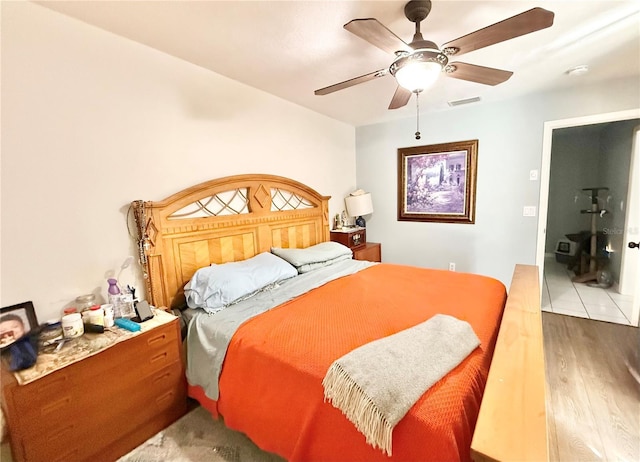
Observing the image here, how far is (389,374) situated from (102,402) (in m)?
1.48

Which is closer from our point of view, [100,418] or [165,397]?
[100,418]

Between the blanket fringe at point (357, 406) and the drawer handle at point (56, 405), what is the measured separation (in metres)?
1.24

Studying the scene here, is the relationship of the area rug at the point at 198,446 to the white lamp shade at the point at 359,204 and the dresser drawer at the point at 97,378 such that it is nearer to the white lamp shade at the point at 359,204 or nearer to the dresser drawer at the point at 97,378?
the dresser drawer at the point at 97,378

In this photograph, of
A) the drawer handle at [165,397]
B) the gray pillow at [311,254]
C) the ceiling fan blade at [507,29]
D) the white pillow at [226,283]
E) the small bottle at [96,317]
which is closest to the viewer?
the ceiling fan blade at [507,29]

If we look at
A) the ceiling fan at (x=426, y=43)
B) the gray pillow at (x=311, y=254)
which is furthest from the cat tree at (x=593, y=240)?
the ceiling fan at (x=426, y=43)

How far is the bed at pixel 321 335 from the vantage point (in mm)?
934

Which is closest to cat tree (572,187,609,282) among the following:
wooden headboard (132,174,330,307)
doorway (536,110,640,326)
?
doorway (536,110,640,326)

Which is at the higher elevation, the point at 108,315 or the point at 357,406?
the point at 108,315

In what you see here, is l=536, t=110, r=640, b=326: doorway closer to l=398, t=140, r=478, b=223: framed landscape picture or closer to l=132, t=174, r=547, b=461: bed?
l=398, t=140, r=478, b=223: framed landscape picture

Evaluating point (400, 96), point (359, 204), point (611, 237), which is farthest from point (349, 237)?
point (611, 237)

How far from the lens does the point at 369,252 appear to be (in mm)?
3867

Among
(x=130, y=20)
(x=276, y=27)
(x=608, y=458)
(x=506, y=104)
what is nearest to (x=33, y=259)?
(x=130, y=20)

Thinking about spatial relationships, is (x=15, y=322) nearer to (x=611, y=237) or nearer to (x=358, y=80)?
(x=358, y=80)

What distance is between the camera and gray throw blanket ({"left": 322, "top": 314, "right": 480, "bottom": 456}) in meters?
0.98
